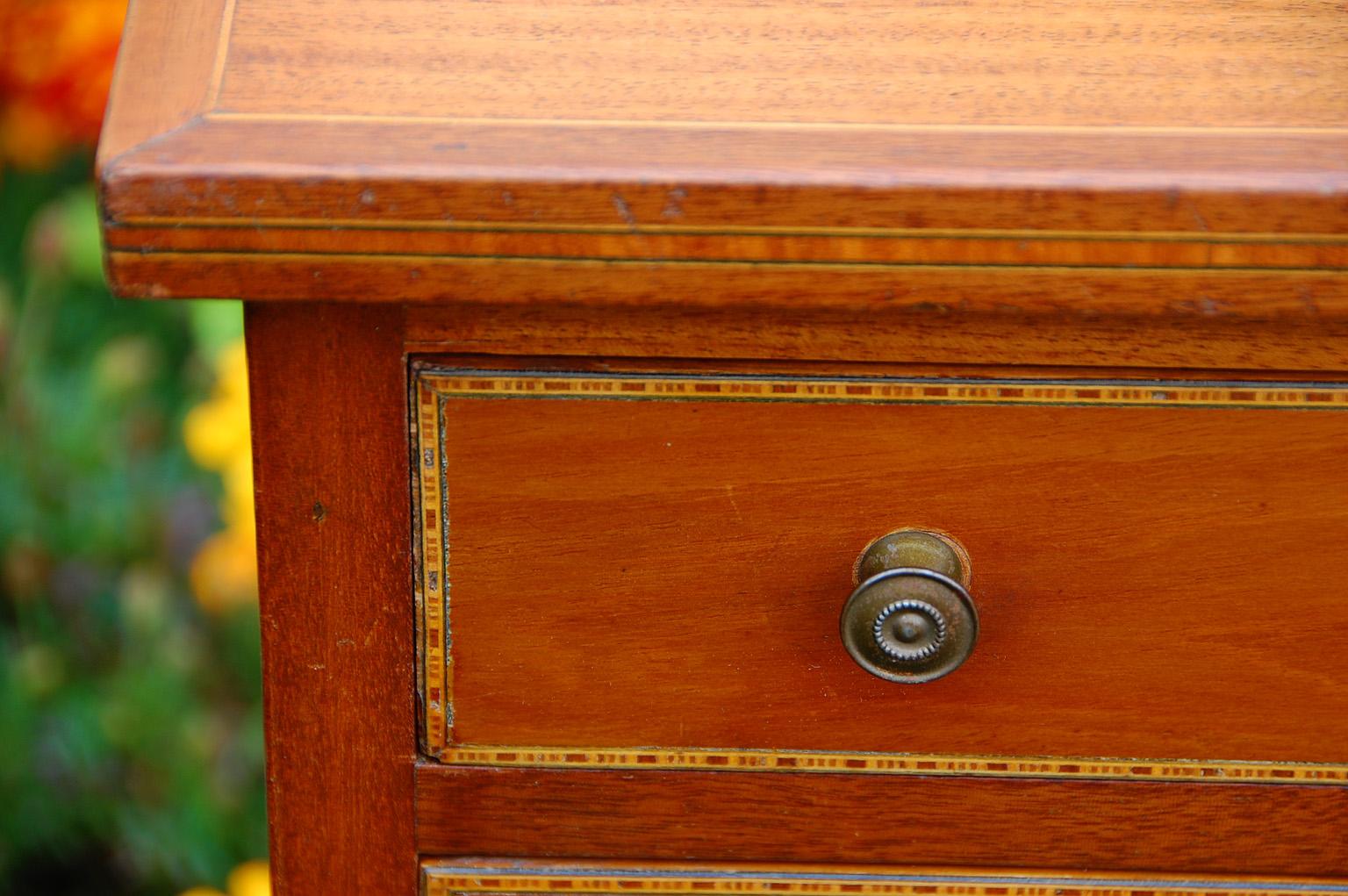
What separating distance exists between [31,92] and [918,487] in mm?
1291

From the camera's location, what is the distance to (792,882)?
1.93 feet

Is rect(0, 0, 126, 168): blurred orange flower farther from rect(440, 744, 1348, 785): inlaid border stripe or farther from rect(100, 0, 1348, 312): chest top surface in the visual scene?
rect(440, 744, 1348, 785): inlaid border stripe

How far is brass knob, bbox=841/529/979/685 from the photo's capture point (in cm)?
49

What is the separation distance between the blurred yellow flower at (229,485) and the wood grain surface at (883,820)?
0.65 meters

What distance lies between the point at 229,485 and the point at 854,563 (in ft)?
2.89

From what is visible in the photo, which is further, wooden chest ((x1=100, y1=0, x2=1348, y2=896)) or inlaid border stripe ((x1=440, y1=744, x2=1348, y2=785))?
inlaid border stripe ((x1=440, y1=744, x2=1348, y2=785))

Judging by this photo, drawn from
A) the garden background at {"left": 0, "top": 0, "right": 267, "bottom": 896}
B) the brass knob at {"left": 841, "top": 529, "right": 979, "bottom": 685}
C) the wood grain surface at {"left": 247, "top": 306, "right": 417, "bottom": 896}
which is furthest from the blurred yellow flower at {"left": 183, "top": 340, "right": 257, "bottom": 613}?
the brass knob at {"left": 841, "top": 529, "right": 979, "bottom": 685}

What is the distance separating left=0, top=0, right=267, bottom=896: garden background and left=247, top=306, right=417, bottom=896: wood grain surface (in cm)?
68

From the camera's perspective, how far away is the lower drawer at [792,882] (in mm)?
584

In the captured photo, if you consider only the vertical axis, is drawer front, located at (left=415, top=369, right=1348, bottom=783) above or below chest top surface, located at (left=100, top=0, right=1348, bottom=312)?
below

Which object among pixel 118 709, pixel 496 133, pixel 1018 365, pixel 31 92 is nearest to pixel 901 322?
pixel 1018 365

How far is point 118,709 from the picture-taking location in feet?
4.26

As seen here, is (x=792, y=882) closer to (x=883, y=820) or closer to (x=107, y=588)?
(x=883, y=820)

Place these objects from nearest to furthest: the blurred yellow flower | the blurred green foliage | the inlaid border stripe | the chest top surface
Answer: the chest top surface → the inlaid border stripe → the blurred yellow flower → the blurred green foliage
